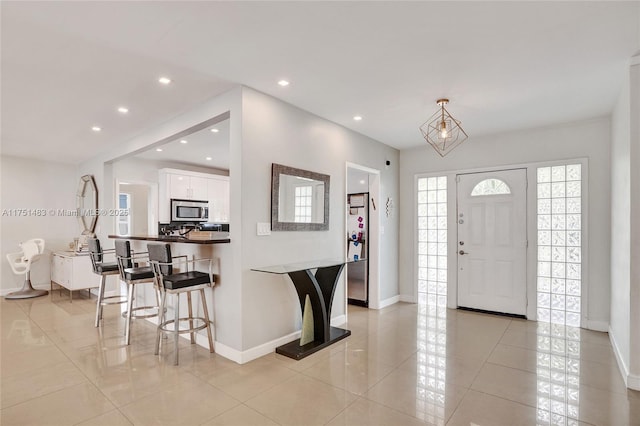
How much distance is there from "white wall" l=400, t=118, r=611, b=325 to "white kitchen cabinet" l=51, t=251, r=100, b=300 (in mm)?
5294

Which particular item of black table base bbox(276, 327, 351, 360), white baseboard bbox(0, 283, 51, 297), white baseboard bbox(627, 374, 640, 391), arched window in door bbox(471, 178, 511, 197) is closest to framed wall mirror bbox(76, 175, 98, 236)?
white baseboard bbox(0, 283, 51, 297)

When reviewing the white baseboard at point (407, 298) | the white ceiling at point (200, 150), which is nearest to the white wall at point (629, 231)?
the white baseboard at point (407, 298)

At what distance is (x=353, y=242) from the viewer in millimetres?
5457

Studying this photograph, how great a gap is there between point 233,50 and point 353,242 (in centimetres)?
357

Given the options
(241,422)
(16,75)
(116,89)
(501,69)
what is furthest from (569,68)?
(16,75)

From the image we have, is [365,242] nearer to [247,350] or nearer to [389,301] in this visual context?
[389,301]

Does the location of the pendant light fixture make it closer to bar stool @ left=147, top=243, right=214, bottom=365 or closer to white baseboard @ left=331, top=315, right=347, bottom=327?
white baseboard @ left=331, top=315, right=347, bottom=327

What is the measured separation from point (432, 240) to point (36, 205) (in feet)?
23.5

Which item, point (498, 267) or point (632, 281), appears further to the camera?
point (498, 267)

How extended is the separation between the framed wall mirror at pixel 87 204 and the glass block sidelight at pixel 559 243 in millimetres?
7058

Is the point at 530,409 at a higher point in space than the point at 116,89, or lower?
lower

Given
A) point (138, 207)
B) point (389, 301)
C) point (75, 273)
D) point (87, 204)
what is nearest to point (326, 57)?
point (389, 301)

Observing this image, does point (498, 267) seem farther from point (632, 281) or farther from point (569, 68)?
point (569, 68)

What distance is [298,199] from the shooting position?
3.73m
